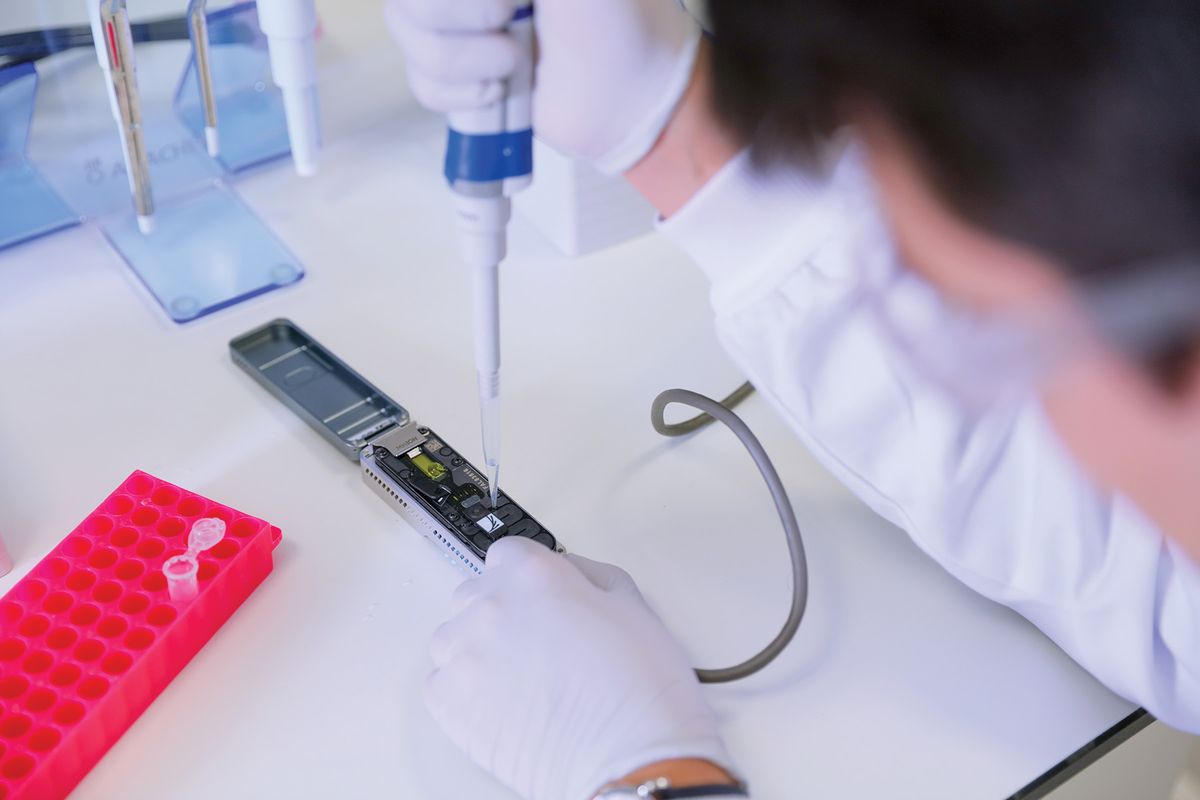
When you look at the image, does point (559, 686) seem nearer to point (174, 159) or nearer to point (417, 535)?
point (417, 535)

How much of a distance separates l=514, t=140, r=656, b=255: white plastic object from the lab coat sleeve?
278 millimetres

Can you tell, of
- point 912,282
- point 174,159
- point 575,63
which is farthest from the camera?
point 174,159

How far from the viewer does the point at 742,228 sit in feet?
1.65

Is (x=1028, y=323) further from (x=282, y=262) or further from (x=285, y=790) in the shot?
(x=282, y=262)

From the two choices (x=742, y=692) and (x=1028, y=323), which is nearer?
(x=1028, y=323)

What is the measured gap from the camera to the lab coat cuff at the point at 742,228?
0.48 m

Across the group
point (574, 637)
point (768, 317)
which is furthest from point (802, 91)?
point (574, 637)

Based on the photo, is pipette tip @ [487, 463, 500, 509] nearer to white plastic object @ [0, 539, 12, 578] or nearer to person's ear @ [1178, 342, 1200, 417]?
white plastic object @ [0, 539, 12, 578]

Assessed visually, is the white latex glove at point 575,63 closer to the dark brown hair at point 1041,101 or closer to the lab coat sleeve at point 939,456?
the lab coat sleeve at point 939,456

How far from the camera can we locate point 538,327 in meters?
0.77

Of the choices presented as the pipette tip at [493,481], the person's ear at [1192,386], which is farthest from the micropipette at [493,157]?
the person's ear at [1192,386]

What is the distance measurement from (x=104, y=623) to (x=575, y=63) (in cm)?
37

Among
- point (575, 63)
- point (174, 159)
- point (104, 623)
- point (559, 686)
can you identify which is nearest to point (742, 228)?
point (575, 63)

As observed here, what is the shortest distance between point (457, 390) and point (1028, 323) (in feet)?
1.52
